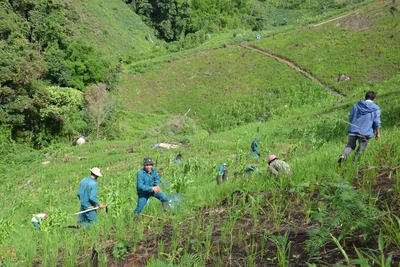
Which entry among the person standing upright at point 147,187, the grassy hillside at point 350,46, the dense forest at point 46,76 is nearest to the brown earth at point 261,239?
the person standing upright at point 147,187

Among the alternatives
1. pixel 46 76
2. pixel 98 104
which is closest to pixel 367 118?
pixel 98 104

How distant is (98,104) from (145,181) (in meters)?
20.8

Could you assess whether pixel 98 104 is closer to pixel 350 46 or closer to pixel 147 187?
pixel 147 187

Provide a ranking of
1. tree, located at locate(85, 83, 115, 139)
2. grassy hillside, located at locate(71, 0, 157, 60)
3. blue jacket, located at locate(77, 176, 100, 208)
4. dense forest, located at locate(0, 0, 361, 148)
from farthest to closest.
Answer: grassy hillside, located at locate(71, 0, 157, 60), tree, located at locate(85, 83, 115, 139), dense forest, located at locate(0, 0, 361, 148), blue jacket, located at locate(77, 176, 100, 208)

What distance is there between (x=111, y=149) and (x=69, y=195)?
29.1 ft

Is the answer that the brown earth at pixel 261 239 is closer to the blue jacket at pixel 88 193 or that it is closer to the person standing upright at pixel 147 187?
the person standing upright at pixel 147 187

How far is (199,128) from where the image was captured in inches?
1238

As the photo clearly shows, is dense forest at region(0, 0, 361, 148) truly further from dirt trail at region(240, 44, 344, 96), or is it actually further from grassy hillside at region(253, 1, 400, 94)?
grassy hillside at region(253, 1, 400, 94)

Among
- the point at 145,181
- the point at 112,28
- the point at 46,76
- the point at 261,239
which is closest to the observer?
the point at 261,239

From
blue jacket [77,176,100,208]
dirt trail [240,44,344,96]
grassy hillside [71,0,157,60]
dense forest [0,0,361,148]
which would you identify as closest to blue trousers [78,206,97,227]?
blue jacket [77,176,100,208]

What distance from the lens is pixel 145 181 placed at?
7273 mm

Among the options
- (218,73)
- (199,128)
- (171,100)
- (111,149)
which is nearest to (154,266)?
(111,149)

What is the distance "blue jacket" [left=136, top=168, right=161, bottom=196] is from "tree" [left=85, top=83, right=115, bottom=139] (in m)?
20.6

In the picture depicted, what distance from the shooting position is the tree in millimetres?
27234
